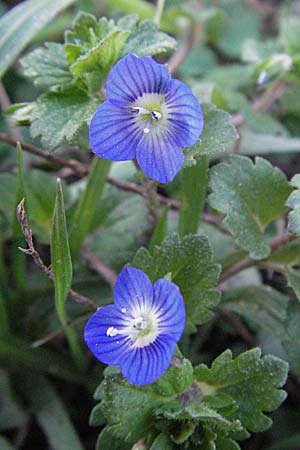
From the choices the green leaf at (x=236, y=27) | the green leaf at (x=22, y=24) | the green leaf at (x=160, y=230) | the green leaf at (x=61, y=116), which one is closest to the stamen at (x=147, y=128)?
the green leaf at (x=61, y=116)

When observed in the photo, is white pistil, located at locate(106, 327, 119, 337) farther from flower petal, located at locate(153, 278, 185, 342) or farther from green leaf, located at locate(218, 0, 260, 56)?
green leaf, located at locate(218, 0, 260, 56)

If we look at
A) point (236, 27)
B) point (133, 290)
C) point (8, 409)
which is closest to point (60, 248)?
point (133, 290)

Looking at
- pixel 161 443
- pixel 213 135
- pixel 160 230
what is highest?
pixel 213 135

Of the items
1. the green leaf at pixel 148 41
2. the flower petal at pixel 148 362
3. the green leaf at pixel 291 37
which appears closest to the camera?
the flower petal at pixel 148 362

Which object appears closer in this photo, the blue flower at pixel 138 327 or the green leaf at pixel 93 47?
the blue flower at pixel 138 327

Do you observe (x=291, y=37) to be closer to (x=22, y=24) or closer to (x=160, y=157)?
(x=22, y=24)

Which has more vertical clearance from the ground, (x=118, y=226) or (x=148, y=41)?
(x=148, y=41)

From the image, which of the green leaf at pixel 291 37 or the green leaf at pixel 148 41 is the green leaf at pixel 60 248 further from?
the green leaf at pixel 291 37

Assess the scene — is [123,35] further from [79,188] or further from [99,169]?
[79,188]
